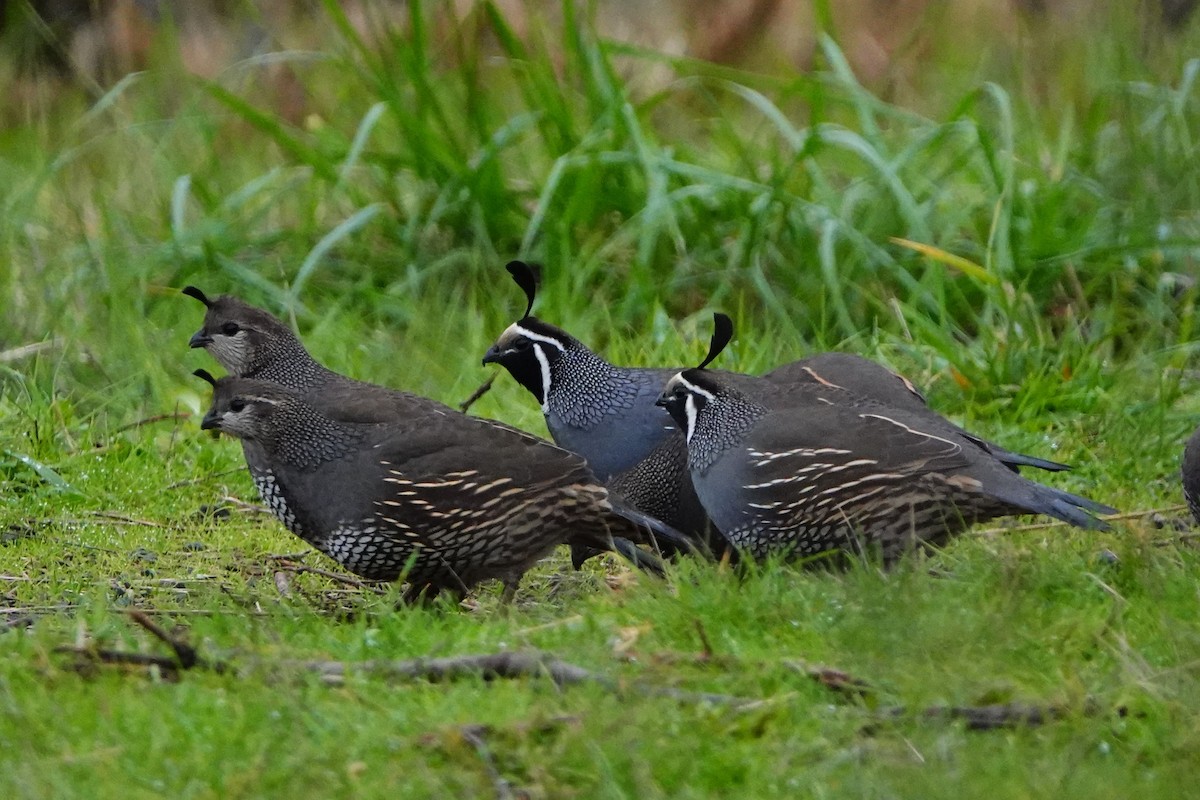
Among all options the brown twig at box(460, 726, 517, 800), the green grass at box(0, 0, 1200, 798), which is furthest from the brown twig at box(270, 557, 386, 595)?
the brown twig at box(460, 726, 517, 800)

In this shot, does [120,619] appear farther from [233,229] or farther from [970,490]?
[233,229]

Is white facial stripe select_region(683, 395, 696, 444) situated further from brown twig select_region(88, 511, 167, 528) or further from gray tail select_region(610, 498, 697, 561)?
brown twig select_region(88, 511, 167, 528)

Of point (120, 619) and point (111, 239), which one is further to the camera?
point (111, 239)

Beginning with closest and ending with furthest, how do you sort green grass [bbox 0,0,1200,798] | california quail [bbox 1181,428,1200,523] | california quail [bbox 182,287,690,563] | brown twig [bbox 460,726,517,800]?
1. brown twig [bbox 460,726,517,800]
2. green grass [bbox 0,0,1200,798]
3. california quail [bbox 1181,428,1200,523]
4. california quail [bbox 182,287,690,563]

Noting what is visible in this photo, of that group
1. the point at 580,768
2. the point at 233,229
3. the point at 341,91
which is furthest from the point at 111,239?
the point at 580,768

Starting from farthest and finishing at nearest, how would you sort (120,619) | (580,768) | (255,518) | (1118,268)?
1. (1118,268)
2. (255,518)
3. (120,619)
4. (580,768)

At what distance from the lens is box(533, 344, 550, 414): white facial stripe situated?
16.6 feet

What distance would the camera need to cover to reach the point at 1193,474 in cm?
423

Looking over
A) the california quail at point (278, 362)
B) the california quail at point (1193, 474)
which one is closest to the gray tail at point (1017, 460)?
the california quail at point (1193, 474)

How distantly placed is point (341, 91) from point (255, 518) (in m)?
2.63

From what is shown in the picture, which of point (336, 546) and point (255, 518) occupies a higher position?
point (336, 546)

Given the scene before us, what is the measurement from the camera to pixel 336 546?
4.09 meters

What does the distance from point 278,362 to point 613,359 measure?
4.96 feet

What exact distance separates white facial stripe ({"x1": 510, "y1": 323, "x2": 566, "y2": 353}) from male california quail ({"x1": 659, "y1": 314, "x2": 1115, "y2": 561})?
0.93m
